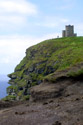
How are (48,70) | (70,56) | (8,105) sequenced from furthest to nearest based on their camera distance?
(48,70)
(70,56)
(8,105)

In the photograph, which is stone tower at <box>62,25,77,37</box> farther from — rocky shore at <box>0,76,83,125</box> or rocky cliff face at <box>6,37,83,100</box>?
rocky shore at <box>0,76,83,125</box>

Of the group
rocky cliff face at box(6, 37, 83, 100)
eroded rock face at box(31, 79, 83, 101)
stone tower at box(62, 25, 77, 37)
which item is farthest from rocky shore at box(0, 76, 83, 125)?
stone tower at box(62, 25, 77, 37)

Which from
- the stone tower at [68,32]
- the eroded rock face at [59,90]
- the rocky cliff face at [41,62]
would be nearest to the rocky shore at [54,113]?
the eroded rock face at [59,90]

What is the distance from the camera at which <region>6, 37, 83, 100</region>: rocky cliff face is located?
95438 mm

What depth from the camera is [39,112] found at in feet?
110

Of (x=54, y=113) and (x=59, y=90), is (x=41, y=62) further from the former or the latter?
(x=54, y=113)

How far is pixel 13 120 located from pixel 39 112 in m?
3.74

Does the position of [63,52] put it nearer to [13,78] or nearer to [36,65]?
[36,65]

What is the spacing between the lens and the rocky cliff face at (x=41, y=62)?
95.4 m

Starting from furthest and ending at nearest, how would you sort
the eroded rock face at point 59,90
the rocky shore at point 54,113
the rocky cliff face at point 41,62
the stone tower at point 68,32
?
the stone tower at point 68,32, the rocky cliff face at point 41,62, the eroded rock face at point 59,90, the rocky shore at point 54,113

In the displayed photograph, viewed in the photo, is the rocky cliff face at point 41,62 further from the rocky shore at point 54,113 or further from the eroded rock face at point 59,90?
the rocky shore at point 54,113

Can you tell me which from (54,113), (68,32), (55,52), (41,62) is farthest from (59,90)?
(68,32)

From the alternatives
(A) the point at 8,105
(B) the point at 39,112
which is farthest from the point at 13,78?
(B) the point at 39,112

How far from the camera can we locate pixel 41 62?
106062mm
